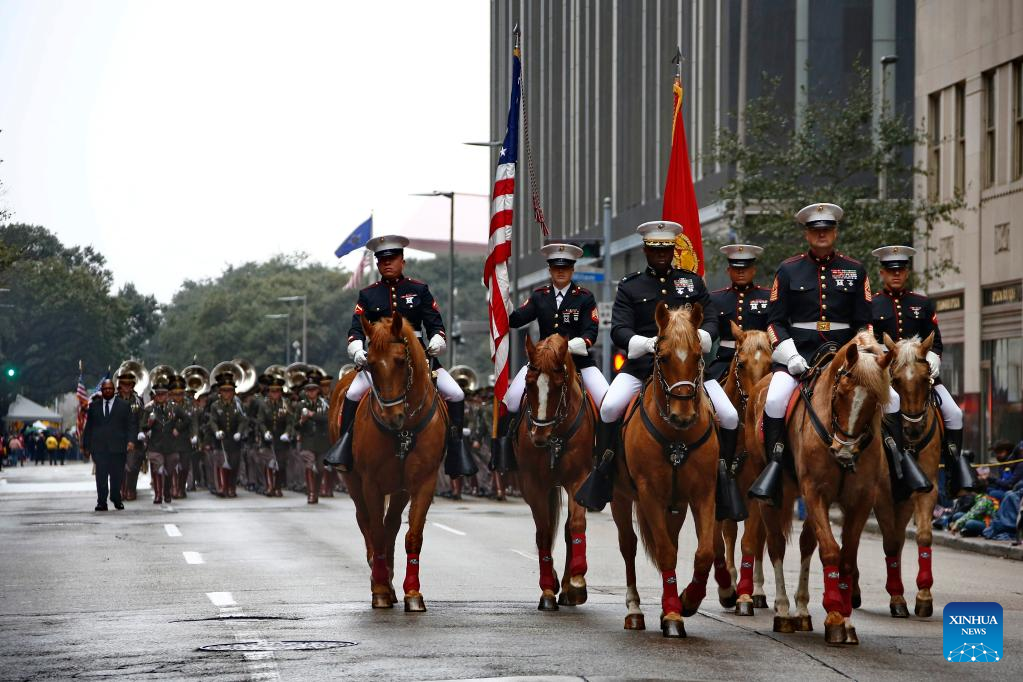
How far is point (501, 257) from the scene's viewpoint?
59.9ft

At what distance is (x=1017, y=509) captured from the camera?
2255 centimetres

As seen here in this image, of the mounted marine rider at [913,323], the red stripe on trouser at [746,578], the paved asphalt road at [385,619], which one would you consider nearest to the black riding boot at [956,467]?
the mounted marine rider at [913,323]

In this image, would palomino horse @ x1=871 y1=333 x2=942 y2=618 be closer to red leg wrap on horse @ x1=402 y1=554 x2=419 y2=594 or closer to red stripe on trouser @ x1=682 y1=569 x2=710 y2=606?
red stripe on trouser @ x1=682 y1=569 x2=710 y2=606

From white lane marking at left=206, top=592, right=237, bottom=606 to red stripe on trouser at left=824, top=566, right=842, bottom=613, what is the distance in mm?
4763

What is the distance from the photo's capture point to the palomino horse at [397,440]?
13.5 metres

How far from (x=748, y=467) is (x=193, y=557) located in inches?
293

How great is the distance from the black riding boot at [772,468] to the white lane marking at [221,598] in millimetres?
4251

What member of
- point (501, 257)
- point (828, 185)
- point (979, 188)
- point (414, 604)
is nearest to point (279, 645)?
point (414, 604)

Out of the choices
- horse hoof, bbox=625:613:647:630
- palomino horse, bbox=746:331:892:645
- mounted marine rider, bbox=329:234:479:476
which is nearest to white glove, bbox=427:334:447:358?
mounted marine rider, bbox=329:234:479:476

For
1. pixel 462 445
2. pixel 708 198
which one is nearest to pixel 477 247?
pixel 708 198

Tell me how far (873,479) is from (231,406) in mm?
25602

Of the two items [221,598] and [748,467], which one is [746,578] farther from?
[221,598]

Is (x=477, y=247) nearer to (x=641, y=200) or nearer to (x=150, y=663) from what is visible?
(x=641, y=200)

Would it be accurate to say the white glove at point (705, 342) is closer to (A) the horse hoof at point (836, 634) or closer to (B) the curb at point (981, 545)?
(A) the horse hoof at point (836, 634)
